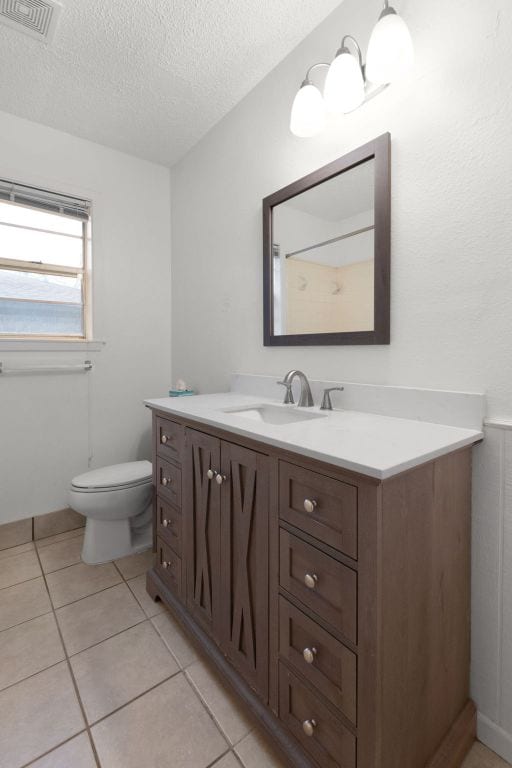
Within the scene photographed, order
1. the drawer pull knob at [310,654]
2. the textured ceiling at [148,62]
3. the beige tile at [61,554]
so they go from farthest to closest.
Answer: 1. the beige tile at [61,554]
2. the textured ceiling at [148,62]
3. the drawer pull knob at [310,654]

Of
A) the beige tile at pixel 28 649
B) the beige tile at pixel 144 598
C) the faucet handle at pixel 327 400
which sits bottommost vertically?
the beige tile at pixel 28 649

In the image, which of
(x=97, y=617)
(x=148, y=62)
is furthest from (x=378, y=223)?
(x=97, y=617)

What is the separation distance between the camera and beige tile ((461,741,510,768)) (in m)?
0.97

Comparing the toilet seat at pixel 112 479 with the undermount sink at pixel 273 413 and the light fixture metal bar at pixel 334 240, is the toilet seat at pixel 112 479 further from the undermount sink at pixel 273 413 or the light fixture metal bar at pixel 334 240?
the light fixture metal bar at pixel 334 240

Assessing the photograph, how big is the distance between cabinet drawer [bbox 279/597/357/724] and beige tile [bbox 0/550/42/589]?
153 cm

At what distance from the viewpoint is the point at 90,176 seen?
7.50 feet

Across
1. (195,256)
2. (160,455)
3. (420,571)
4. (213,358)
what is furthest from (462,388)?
(195,256)

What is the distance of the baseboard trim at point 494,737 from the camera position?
984 mm

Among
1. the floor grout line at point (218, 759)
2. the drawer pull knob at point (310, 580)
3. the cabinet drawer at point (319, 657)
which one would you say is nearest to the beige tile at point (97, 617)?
the floor grout line at point (218, 759)

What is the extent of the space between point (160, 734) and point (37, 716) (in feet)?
1.30

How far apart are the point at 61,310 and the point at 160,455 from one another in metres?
1.35

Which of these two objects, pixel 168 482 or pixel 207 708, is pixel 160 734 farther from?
pixel 168 482

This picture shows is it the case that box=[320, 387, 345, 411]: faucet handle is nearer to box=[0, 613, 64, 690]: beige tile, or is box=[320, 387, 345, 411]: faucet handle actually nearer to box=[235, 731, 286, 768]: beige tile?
box=[235, 731, 286, 768]: beige tile

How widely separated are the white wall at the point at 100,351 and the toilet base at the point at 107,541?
19.0 inches
